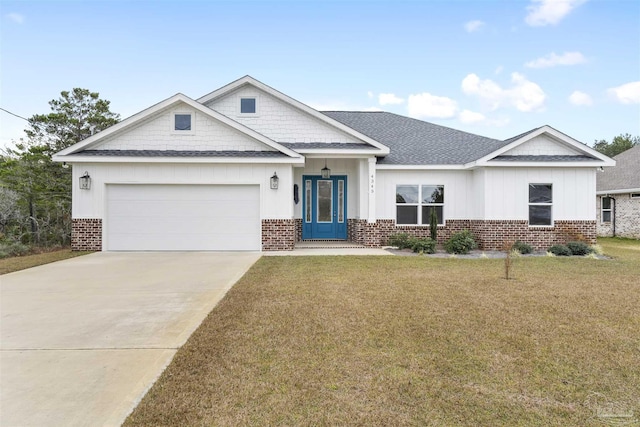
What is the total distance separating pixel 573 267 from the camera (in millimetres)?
9484

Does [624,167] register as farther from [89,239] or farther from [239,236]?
[89,239]

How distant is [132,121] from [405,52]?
45.6 feet

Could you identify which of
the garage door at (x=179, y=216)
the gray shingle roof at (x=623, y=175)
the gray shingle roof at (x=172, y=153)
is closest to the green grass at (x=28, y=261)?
the garage door at (x=179, y=216)

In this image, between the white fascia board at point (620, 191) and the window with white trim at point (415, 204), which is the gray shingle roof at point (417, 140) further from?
the white fascia board at point (620, 191)

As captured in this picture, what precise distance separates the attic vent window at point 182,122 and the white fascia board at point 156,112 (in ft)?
1.47

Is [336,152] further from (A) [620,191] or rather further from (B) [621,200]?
(B) [621,200]

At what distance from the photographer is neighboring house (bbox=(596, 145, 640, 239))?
1958 centimetres

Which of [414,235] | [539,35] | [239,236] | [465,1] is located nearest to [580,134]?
[539,35]

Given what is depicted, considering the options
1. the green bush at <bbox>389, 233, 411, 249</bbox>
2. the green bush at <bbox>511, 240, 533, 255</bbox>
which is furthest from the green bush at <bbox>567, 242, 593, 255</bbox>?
the green bush at <bbox>389, 233, 411, 249</bbox>

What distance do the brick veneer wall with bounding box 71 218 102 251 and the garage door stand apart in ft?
0.88

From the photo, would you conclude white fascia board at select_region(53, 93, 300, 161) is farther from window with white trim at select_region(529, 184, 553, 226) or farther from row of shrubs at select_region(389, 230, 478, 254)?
window with white trim at select_region(529, 184, 553, 226)

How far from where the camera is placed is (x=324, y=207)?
50.2 feet

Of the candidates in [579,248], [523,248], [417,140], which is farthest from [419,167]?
[579,248]

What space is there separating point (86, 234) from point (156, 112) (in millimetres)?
4773
